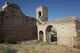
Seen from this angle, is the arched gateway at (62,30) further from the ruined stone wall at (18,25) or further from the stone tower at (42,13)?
the stone tower at (42,13)

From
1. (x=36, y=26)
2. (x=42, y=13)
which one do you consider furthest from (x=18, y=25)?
(x=42, y=13)

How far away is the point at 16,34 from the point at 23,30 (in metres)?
1.73

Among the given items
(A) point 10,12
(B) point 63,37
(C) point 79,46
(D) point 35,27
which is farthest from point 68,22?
(A) point 10,12

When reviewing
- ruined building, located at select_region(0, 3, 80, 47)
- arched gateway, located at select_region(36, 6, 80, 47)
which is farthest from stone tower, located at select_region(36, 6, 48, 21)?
arched gateway, located at select_region(36, 6, 80, 47)

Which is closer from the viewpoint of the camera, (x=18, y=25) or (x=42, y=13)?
(x=18, y=25)

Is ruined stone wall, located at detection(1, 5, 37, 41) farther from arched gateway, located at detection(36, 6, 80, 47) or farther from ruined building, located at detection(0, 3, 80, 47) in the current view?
arched gateway, located at detection(36, 6, 80, 47)

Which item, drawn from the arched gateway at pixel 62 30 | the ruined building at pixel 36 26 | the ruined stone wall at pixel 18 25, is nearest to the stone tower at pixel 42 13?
the ruined building at pixel 36 26

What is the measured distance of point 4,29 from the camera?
19969 millimetres

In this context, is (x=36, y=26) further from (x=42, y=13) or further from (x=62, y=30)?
(x=62, y=30)

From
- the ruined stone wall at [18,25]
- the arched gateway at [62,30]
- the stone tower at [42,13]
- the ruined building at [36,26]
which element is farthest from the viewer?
the stone tower at [42,13]

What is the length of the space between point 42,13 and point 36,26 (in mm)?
3424

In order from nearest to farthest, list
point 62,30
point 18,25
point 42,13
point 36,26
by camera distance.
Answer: point 62,30 → point 18,25 → point 36,26 → point 42,13

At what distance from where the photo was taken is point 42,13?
25750mm

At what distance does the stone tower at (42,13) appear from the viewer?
2552 cm
